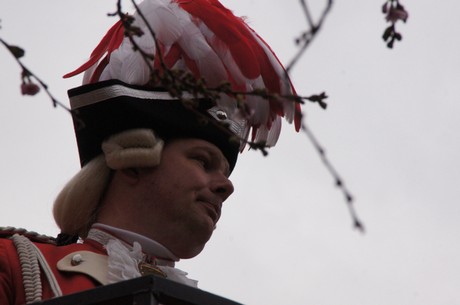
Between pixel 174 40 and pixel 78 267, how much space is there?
3.57 feet

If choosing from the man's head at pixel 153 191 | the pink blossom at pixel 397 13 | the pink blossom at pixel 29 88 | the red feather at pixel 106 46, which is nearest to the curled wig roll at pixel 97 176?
the man's head at pixel 153 191

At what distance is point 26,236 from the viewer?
4.20 meters

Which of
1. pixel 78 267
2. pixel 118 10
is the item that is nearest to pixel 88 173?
pixel 78 267

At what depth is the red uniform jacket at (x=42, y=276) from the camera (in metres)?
3.82

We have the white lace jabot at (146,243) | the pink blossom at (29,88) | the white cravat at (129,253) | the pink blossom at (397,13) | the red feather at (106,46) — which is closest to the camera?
the pink blossom at (397,13)

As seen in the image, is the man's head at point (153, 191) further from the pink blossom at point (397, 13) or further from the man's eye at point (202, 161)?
the pink blossom at point (397, 13)

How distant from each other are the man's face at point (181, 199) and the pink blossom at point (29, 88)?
1455mm

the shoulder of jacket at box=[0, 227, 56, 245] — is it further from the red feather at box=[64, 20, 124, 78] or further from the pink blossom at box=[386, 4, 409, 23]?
the pink blossom at box=[386, 4, 409, 23]

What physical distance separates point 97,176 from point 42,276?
63 centimetres

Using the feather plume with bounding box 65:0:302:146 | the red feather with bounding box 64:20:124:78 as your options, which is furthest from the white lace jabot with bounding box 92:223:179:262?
the red feather with bounding box 64:20:124:78

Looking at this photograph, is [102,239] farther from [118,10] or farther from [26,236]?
[118,10]

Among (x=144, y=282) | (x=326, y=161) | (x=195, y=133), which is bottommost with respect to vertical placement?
(x=144, y=282)

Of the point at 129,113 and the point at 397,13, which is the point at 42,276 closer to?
the point at 129,113

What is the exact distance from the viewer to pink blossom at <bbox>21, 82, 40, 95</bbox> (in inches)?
111
